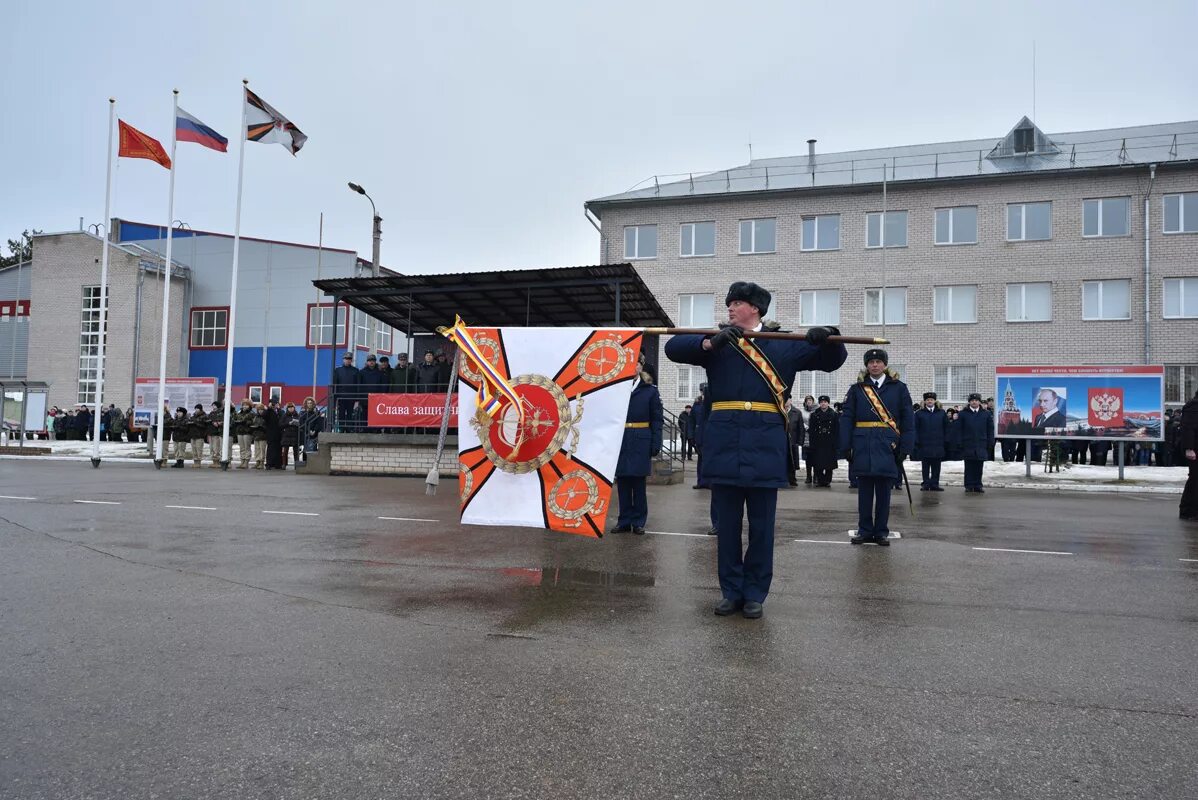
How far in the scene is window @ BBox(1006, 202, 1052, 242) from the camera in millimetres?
33438

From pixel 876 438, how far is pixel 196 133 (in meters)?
21.0

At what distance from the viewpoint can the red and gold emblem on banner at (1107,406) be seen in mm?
19453

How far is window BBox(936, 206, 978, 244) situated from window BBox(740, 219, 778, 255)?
263 inches

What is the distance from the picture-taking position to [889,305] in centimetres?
3500

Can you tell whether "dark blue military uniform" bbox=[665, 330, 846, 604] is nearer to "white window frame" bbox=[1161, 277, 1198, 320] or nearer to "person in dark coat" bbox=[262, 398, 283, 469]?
"person in dark coat" bbox=[262, 398, 283, 469]

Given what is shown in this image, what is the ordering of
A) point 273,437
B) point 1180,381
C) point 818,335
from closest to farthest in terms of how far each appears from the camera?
point 818,335 → point 273,437 → point 1180,381

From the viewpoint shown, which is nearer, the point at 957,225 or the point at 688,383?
the point at 957,225

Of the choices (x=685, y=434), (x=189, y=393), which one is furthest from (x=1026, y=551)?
(x=189, y=393)

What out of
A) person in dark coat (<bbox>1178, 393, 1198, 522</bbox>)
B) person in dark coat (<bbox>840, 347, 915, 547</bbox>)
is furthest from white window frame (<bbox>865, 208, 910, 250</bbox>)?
person in dark coat (<bbox>840, 347, 915, 547</bbox>)

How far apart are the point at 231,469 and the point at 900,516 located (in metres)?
17.3

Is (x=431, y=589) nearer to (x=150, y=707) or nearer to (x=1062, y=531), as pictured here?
(x=150, y=707)

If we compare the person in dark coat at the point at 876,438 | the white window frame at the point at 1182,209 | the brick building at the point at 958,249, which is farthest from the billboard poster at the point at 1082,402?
the white window frame at the point at 1182,209

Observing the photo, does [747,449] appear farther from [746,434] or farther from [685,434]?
[685,434]

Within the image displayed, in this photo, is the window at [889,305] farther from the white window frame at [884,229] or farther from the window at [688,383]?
the window at [688,383]
